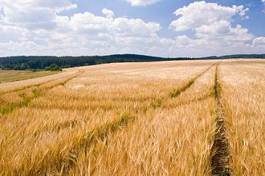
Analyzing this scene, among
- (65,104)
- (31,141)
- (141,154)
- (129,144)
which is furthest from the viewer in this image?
(65,104)

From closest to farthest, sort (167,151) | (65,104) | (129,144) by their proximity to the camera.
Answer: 1. (167,151)
2. (129,144)
3. (65,104)

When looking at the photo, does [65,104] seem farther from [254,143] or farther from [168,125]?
[254,143]

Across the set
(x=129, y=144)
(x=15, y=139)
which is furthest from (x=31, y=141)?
(x=129, y=144)

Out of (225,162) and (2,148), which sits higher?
(2,148)

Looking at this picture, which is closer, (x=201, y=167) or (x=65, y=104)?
(x=201, y=167)

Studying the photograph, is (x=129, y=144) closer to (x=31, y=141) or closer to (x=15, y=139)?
(x=31, y=141)

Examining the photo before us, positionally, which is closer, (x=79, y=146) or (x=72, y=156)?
(x=72, y=156)

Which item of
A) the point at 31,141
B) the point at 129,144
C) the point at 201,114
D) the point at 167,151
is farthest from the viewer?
the point at 201,114

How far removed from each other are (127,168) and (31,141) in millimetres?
1406

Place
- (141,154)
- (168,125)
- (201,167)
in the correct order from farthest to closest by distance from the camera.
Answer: (168,125) → (141,154) → (201,167)

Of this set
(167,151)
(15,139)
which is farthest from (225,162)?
(15,139)

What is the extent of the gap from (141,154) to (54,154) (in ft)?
2.61

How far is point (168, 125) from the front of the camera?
390cm

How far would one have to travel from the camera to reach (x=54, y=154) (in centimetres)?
270
